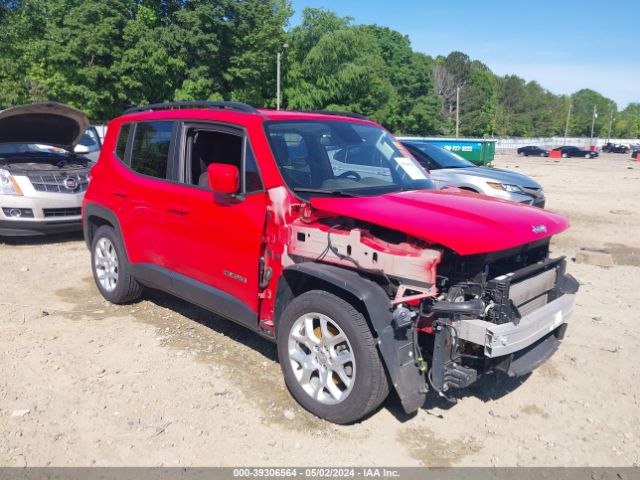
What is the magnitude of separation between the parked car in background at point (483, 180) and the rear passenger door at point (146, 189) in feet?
16.0

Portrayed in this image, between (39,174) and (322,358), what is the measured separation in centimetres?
670

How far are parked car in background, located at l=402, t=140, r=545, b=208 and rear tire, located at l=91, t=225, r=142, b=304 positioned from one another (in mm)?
5030

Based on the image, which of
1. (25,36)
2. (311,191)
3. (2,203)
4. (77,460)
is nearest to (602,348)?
(311,191)

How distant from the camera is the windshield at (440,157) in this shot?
10.2 metres

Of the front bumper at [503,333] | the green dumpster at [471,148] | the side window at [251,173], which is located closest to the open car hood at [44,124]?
the side window at [251,173]

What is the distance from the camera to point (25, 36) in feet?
106

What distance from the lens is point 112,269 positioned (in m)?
5.68

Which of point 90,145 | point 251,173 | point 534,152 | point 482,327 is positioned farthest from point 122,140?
point 534,152

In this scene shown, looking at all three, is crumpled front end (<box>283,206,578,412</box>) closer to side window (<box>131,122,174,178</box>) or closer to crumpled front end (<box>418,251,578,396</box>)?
crumpled front end (<box>418,251,578,396</box>)

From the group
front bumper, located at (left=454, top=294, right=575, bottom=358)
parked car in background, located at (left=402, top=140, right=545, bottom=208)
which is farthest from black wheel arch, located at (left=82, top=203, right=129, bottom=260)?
parked car in background, located at (left=402, top=140, right=545, bottom=208)

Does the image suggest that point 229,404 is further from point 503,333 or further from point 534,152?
point 534,152

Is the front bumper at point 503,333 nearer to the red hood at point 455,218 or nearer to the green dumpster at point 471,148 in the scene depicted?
the red hood at point 455,218

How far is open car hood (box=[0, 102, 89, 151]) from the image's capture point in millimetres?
7918

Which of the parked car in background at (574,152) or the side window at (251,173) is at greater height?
the side window at (251,173)
